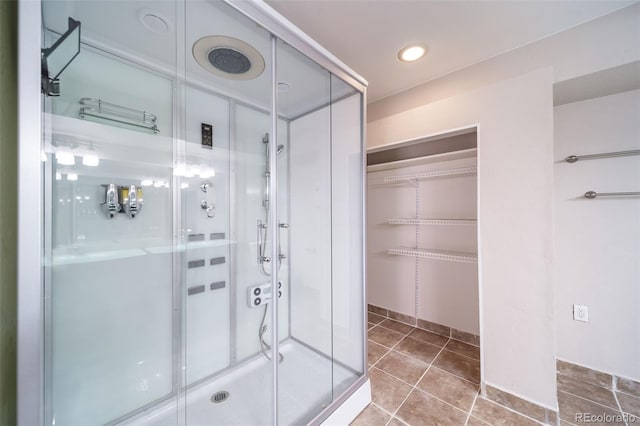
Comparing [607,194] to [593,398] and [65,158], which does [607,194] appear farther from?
[65,158]

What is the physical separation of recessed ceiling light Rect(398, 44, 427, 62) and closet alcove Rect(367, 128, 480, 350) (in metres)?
0.61

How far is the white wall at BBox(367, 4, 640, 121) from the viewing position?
1.33 metres

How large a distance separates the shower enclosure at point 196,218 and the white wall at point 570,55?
893 millimetres

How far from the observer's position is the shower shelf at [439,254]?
7.25ft

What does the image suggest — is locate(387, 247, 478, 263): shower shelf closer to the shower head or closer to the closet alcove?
the closet alcove

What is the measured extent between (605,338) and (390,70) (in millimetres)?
2609

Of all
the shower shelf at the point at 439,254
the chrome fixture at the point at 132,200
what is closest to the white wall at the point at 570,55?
the shower shelf at the point at 439,254

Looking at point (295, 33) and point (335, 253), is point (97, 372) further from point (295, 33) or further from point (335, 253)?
point (295, 33)

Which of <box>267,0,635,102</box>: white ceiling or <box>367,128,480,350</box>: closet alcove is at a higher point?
<box>267,0,635,102</box>: white ceiling

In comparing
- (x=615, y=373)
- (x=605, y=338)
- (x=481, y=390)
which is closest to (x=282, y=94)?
(x=481, y=390)

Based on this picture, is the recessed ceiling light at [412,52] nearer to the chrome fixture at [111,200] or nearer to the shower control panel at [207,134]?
the shower control panel at [207,134]

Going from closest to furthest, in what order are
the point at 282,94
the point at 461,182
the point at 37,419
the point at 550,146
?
the point at 37,419 → the point at 550,146 → the point at 282,94 → the point at 461,182

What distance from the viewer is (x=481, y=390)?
1.71 m

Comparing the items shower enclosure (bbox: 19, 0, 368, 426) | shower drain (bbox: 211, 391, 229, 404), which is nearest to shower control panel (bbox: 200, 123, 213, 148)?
shower enclosure (bbox: 19, 0, 368, 426)
